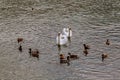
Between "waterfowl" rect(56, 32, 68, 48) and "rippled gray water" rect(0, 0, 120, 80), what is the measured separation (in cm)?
53

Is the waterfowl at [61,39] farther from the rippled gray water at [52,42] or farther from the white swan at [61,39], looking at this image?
the rippled gray water at [52,42]

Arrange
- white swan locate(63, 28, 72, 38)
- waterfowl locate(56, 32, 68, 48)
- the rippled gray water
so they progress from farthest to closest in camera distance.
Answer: white swan locate(63, 28, 72, 38)
waterfowl locate(56, 32, 68, 48)
the rippled gray water

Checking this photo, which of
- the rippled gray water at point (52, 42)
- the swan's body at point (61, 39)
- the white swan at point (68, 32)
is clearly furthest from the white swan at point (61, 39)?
the rippled gray water at point (52, 42)

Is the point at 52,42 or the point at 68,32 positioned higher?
the point at 68,32

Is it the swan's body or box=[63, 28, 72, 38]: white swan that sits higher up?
box=[63, 28, 72, 38]: white swan

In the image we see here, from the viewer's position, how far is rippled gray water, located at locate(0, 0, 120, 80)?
98.6ft

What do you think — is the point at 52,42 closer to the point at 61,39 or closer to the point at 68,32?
the point at 61,39

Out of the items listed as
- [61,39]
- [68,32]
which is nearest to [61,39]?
[61,39]

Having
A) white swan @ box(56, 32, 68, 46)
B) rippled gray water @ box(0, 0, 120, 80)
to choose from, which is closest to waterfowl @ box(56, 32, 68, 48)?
Result: white swan @ box(56, 32, 68, 46)

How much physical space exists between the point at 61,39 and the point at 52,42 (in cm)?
99

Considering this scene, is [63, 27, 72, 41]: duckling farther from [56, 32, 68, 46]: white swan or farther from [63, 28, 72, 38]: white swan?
[56, 32, 68, 46]: white swan

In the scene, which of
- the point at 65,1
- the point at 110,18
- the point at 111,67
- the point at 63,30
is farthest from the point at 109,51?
the point at 65,1

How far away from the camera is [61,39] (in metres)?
36.6

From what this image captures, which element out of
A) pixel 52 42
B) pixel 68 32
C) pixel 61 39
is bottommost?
pixel 52 42
